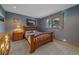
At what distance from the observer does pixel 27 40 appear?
6.06ft

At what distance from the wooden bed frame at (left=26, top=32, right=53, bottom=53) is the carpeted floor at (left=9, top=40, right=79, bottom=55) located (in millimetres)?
75

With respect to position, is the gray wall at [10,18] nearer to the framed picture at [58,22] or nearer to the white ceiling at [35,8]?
the white ceiling at [35,8]

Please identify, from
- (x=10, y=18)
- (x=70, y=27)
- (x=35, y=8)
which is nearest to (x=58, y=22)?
(x=70, y=27)

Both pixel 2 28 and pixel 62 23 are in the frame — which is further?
pixel 62 23

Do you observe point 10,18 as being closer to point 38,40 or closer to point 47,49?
point 38,40

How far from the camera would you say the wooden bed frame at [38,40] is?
1.80 meters

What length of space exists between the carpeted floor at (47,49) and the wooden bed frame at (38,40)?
0.25ft

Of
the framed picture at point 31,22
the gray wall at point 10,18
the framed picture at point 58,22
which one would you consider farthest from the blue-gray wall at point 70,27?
the gray wall at point 10,18

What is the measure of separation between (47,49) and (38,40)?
0.86 ft

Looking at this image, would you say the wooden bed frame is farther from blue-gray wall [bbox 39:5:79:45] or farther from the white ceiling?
the white ceiling

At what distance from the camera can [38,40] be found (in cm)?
188
